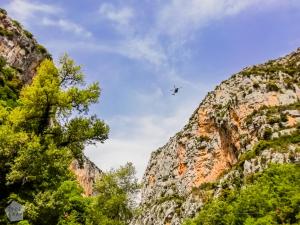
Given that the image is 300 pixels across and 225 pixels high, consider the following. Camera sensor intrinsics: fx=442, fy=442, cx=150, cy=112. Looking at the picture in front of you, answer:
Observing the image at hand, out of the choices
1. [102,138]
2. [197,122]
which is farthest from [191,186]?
Answer: [102,138]

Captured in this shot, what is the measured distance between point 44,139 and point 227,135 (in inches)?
2683

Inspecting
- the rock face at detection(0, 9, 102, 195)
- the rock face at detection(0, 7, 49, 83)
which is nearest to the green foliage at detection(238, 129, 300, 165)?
the rock face at detection(0, 9, 102, 195)

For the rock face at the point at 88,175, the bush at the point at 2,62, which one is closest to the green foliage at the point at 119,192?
the bush at the point at 2,62

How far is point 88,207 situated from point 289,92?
55.9 m

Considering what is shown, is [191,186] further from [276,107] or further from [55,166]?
[55,166]

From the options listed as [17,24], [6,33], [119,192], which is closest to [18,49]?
[6,33]

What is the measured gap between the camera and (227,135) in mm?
89438

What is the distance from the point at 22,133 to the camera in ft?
78.2

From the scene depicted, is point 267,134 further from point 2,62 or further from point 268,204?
point 2,62

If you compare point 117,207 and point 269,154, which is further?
point 117,207

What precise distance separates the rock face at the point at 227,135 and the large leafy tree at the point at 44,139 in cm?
4526

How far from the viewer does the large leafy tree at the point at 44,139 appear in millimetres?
23484

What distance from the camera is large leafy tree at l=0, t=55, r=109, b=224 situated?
77.0 feet

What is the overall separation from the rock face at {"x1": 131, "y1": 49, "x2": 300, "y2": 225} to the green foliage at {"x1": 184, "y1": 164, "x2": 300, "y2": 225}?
12.2m
